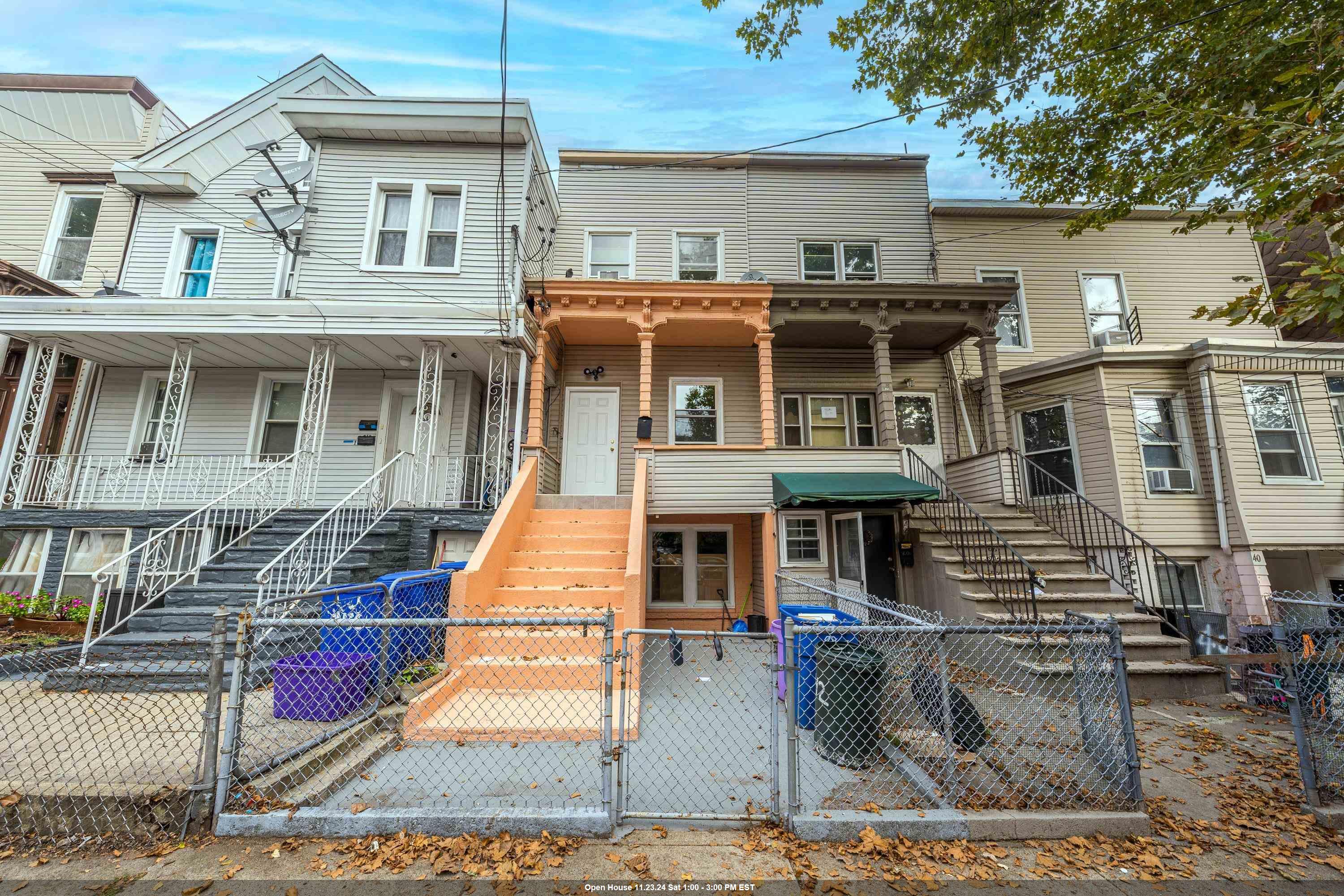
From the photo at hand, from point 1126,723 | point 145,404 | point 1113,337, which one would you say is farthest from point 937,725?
point 145,404

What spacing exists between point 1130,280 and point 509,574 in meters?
14.3

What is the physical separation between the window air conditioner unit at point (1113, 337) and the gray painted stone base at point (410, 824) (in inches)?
535

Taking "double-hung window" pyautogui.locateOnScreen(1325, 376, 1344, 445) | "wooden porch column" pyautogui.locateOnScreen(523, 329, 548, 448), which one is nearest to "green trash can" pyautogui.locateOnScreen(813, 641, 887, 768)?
"wooden porch column" pyautogui.locateOnScreen(523, 329, 548, 448)

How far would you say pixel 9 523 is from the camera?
801cm

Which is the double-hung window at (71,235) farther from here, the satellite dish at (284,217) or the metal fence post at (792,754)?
the metal fence post at (792,754)

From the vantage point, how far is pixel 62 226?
37.1ft

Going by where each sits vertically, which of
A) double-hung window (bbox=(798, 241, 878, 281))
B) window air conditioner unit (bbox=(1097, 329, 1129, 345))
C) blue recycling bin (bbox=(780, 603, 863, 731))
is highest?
double-hung window (bbox=(798, 241, 878, 281))

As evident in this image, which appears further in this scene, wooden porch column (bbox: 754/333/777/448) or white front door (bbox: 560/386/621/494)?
white front door (bbox: 560/386/621/494)

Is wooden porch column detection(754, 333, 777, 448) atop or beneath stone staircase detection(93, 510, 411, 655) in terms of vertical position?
atop

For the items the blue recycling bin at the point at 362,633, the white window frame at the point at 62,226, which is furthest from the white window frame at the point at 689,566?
the white window frame at the point at 62,226

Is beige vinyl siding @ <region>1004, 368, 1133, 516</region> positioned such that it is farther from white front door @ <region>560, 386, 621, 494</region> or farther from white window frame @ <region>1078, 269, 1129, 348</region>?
white front door @ <region>560, 386, 621, 494</region>

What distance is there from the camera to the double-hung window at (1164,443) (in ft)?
30.5

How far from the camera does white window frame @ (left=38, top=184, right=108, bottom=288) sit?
11.0m

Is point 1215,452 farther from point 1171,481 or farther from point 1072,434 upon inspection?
point 1072,434
